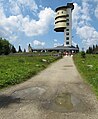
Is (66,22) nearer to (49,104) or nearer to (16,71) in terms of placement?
(16,71)

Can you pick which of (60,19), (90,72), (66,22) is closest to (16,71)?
(90,72)

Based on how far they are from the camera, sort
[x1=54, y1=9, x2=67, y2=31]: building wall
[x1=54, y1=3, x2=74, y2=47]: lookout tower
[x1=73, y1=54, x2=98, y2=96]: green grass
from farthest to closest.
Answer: [x1=54, y1=9, x2=67, y2=31]: building wall → [x1=54, y1=3, x2=74, y2=47]: lookout tower → [x1=73, y1=54, x2=98, y2=96]: green grass

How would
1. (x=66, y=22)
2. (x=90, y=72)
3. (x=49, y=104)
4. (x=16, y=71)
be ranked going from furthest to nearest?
1. (x=66, y=22)
2. (x=90, y=72)
3. (x=16, y=71)
4. (x=49, y=104)

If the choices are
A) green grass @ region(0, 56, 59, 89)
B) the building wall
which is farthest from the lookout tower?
green grass @ region(0, 56, 59, 89)

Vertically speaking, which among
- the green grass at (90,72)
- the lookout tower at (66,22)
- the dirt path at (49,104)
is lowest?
the green grass at (90,72)

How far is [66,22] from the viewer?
141 meters

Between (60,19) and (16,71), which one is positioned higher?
(60,19)

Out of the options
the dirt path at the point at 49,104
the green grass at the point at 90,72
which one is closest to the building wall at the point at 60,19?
the green grass at the point at 90,72

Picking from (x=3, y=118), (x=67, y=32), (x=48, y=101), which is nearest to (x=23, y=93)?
(x=48, y=101)

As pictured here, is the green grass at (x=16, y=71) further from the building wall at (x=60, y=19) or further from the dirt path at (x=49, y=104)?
the building wall at (x=60, y=19)

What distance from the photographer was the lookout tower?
140500 millimetres

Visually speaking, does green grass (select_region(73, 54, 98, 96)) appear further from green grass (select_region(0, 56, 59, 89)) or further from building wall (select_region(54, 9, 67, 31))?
building wall (select_region(54, 9, 67, 31))

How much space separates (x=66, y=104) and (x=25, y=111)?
6.02ft

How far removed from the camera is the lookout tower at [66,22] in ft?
461
